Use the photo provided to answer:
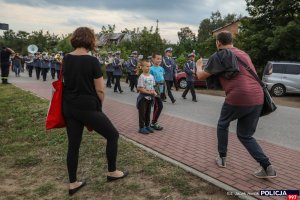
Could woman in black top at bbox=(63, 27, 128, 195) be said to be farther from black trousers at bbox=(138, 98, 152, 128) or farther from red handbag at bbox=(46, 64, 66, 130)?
black trousers at bbox=(138, 98, 152, 128)

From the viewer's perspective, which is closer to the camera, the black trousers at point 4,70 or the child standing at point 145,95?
the child standing at point 145,95

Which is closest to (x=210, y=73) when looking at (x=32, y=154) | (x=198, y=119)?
(x=32, y=154)

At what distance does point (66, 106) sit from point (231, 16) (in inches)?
3795

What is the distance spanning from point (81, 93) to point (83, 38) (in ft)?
1.97

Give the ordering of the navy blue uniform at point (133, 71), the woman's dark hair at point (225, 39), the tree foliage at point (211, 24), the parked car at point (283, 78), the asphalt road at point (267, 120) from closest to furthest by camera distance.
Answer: the woman's dark hair at point (225, 39) → the asphalt road at point (267, 120) → the navy blue uniform at point (133, 71) → the parked car at point (283, 78) → the tree foliage at point (211, 24)

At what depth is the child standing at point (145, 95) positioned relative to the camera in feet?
23.3

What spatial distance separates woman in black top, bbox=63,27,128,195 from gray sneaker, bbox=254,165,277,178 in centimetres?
184

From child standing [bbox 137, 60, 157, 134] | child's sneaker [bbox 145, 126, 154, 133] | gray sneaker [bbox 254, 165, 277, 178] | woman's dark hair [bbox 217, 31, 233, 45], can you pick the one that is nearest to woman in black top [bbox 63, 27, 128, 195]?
woman's dark hair [bbox 217, 31, 233, 45]

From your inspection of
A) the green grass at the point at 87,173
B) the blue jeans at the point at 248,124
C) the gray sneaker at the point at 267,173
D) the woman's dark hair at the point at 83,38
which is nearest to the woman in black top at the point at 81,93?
the woman's dark hair at the point at 83,38

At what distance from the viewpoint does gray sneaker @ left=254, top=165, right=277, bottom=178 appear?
4602mm

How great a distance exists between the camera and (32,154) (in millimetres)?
5973

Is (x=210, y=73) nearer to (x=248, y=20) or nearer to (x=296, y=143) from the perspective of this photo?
(x=296, y=143)

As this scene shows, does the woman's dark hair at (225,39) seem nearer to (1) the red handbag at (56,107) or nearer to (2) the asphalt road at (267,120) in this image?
(1) the red handbag at (56,107)

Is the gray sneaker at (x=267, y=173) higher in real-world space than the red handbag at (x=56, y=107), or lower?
lower
